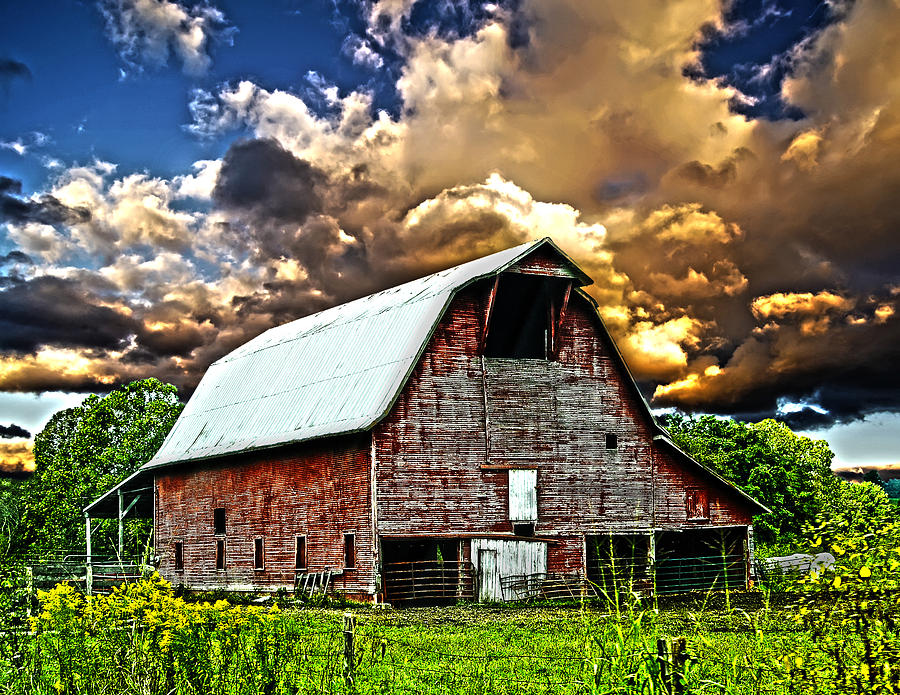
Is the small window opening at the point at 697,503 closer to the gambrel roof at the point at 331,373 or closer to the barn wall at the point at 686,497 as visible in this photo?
the barn wall at the point at 686,497

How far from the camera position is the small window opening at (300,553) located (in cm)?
2952

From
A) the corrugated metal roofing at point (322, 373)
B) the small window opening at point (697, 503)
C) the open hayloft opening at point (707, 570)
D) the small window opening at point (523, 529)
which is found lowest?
the open hayloft opening at point (707, 570)

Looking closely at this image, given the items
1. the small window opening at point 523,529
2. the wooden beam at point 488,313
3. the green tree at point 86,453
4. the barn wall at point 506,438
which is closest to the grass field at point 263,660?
the barn wall at point 506,438

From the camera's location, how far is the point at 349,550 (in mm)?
27625

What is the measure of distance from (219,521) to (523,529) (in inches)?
444

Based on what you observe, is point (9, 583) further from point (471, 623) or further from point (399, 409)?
point (399, 409)

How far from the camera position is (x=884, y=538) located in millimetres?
6281

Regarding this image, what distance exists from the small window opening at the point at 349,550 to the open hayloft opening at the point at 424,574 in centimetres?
78

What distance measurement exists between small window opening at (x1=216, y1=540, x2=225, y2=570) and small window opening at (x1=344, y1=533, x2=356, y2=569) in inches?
310

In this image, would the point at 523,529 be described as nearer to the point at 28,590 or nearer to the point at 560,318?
the point at 560,318

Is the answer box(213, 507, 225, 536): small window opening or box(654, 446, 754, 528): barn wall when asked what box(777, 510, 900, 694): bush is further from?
box(213, 507, 225, 536): small window opening

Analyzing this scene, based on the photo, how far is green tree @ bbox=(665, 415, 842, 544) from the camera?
4897 centimetres

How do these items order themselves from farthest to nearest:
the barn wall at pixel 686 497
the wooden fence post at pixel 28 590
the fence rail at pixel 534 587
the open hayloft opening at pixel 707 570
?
the open hayloft opening at pixel 707 570 < the barn wall at pixel 686 497 < the fence rail at pixel 534 587 < the wooden fence post at pixel 28 590

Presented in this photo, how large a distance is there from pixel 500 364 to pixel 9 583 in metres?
21.7
